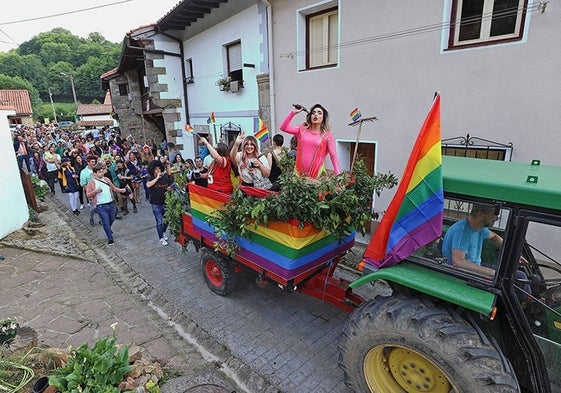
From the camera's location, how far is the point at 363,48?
5.54 metres

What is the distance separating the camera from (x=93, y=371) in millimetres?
2555

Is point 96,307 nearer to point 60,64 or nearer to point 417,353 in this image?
point 417,353

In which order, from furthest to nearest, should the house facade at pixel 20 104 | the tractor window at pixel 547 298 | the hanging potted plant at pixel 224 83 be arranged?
the house facade at pixel 20 104
the hanging potted plant at pixel 224 83
the tractor window at pixel 547 298

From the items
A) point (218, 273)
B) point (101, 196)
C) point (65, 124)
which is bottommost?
point (218, 273)

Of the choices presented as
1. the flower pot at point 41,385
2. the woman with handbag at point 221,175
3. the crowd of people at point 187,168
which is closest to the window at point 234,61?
the crowd of people at point 187,168

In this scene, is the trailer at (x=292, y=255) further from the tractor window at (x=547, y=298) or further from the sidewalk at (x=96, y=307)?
the tractor window at (x=547, y=298)

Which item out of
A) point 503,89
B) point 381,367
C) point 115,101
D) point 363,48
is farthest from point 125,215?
point 115,101

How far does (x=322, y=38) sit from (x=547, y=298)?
5906 millimetres

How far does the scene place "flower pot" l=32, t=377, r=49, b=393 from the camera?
8.07 ft

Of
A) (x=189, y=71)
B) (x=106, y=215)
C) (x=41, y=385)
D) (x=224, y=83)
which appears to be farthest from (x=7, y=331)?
(x=189, y=71)

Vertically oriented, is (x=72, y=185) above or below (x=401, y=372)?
above

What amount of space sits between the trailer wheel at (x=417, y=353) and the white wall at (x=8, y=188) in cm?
723

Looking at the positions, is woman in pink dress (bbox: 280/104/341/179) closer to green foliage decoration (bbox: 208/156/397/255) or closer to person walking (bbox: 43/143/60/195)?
green foliage decoration (bbox: 208/156/397/255)

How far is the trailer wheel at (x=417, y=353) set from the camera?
1.92m
